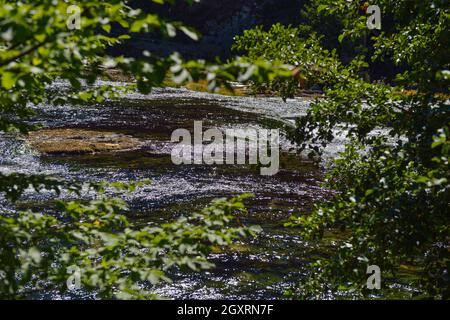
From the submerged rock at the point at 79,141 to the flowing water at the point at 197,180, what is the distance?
16.2 inches

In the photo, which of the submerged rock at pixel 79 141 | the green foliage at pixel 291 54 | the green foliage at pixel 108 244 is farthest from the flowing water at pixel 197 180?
the green foliage at pixel 108 244

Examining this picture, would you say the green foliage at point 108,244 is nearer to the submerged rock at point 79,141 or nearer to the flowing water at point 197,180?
the flowing water at point 197,180

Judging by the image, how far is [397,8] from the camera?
6781mm

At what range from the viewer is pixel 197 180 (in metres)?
16.0

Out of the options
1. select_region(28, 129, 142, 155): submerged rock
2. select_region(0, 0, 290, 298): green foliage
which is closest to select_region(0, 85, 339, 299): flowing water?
select_region(28, 129, 142, 155): submerged rock

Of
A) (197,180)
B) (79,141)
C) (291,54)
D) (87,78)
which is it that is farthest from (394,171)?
(79,141)

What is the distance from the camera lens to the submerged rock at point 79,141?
60.2ft

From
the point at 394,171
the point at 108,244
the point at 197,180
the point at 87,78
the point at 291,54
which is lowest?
the point at 197,180

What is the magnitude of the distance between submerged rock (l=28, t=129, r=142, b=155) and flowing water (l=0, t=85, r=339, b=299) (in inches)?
16.2

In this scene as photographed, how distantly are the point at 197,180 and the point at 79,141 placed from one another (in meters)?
5.40

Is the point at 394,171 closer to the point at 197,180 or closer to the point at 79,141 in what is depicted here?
the point at 197,180

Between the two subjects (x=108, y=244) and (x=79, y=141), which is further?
(x=79, y=141)

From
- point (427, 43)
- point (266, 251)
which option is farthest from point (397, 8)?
point (266, 251)
